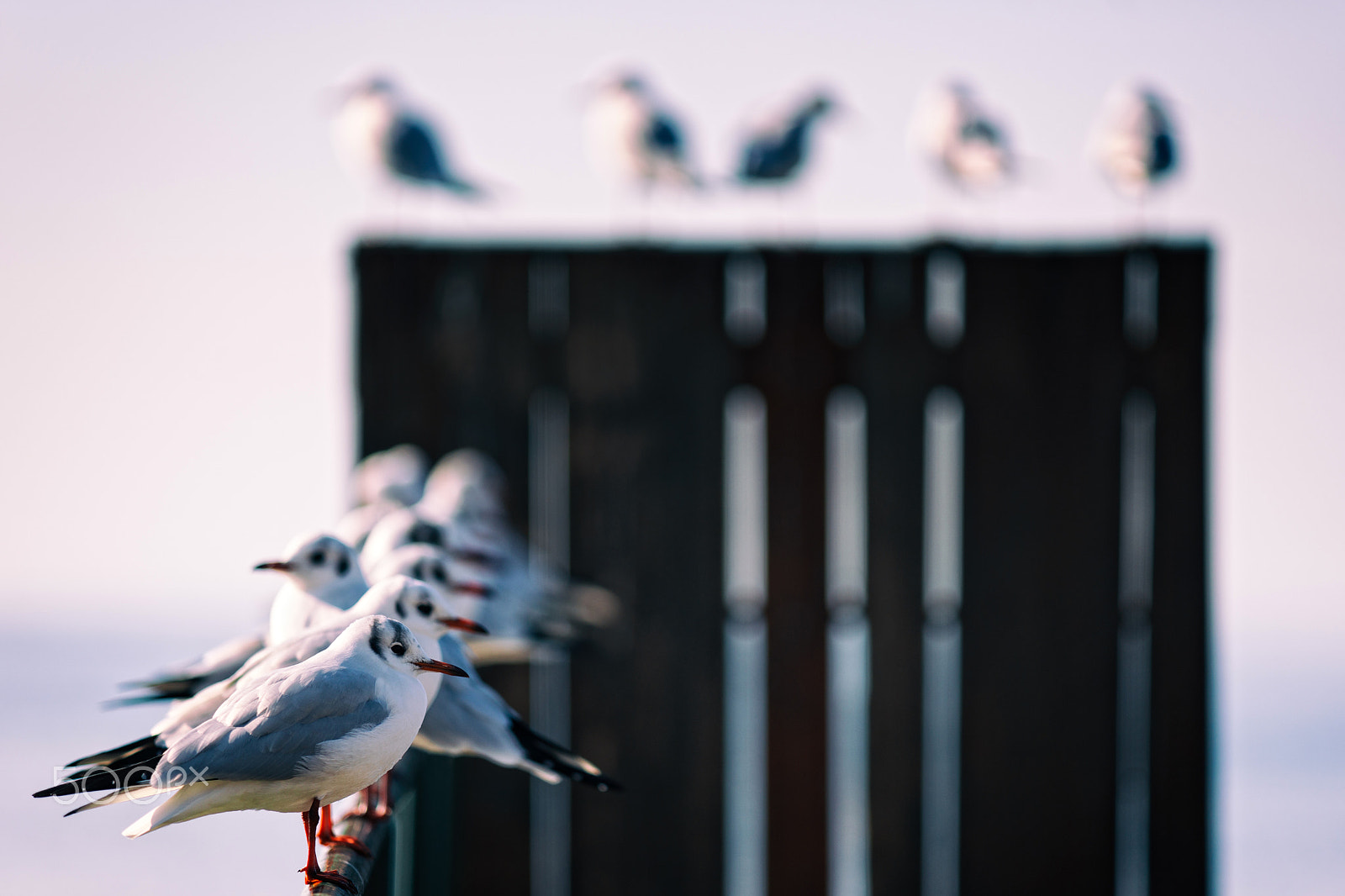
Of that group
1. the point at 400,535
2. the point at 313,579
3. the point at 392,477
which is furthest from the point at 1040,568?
the point at 313,579

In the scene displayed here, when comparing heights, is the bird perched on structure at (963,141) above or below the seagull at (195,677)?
above

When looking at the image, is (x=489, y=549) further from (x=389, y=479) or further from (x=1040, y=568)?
(x=1040, y=568)

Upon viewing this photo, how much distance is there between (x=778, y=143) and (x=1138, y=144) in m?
1.15

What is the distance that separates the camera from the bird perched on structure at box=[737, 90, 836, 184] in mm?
4168

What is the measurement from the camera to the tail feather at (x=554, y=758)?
74.1 inches

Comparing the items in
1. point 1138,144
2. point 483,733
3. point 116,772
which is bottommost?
point 483,733

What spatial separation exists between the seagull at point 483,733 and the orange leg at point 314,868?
321mm

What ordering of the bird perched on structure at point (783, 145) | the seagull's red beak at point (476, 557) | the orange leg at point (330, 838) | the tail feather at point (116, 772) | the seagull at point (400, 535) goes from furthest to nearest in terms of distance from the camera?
1. the bird perched on structure at point (783, 145)
2. the seagull's red beak at point (476, 557)
3. the seagull at point (400, 535)
4. the orange leg at point (330, 838)
5. the tail feather at point (116, 772)

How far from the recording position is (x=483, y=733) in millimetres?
2029

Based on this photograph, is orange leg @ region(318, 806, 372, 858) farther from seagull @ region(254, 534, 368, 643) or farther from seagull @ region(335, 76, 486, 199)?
seagull @ region(335, 76, 486, 199)

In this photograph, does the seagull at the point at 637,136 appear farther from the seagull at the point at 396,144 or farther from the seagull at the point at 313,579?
the seagull at the point at 313,579

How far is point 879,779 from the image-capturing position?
396 centimetres

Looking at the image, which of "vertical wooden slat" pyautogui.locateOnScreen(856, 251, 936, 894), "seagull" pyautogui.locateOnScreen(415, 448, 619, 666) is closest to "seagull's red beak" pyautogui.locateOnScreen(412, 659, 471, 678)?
"seagull" pyautogui.locateOnScreen(415, 448, 619, 666)

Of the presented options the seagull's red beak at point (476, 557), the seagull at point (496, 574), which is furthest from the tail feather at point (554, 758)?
the seagull's red beak at point (476, 557)
